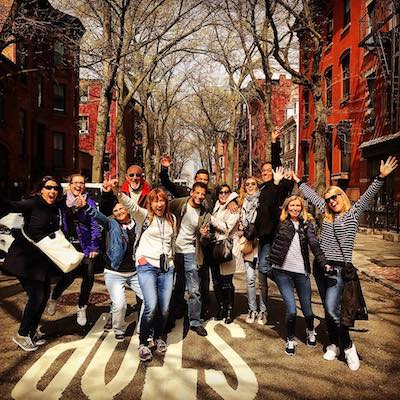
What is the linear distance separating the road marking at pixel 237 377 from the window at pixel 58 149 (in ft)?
90.5

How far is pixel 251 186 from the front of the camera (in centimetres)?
633

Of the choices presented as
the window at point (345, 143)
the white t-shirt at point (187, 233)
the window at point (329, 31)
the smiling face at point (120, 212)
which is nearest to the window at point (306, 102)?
the window at point (329, 31)

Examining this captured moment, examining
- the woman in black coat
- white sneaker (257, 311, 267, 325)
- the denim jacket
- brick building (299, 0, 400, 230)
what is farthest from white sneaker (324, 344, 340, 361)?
brick building (299, 0, 400, 230)

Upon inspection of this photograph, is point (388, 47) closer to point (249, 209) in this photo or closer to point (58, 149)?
point (249, 209)

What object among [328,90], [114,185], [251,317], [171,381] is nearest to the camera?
[171,381]

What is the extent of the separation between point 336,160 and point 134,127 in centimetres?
3950

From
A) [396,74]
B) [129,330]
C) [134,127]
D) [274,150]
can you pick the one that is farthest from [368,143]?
[134,127]

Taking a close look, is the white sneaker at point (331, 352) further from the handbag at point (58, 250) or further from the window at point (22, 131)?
the window at point (22, 131)

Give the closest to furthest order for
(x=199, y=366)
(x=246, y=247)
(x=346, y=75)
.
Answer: (x=199, y=366)
(x=246, y=247)
(x=346, y=75)

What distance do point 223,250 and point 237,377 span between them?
189 cm

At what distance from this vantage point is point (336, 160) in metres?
24.9

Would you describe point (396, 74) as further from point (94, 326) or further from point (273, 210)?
point (94, 326)

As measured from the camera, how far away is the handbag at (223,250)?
19.1 ft

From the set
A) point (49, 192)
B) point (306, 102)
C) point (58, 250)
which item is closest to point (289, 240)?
point (58, 250)
